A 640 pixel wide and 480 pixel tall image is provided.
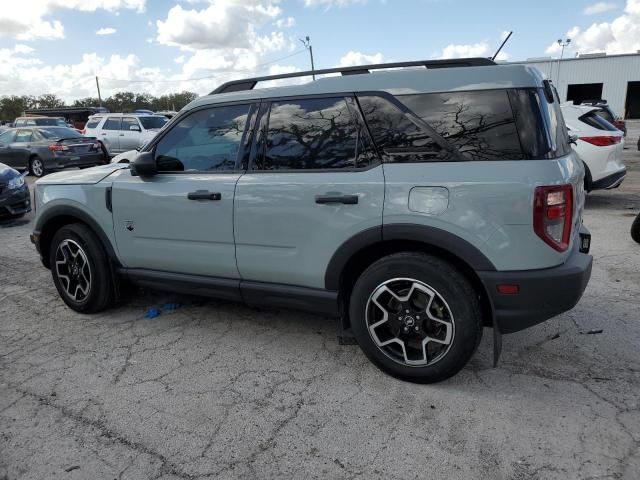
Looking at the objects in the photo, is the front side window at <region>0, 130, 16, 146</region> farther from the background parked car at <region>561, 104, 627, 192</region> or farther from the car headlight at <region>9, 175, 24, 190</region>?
the background parked car at <region>561, 104, 627, 192</region>

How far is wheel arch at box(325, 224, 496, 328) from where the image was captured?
2695mm

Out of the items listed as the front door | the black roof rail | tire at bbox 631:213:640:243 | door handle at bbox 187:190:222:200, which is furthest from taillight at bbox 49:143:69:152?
tire at bbox 631:213:640:243

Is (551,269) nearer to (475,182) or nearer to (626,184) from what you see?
(475,182)

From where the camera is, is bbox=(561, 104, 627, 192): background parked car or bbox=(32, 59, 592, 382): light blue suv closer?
bbox=(32, 59, 592, 382): light blue suv

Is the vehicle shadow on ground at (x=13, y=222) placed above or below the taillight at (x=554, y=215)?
below

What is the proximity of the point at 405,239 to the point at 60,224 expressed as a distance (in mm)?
3201

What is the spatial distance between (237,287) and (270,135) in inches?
42.6

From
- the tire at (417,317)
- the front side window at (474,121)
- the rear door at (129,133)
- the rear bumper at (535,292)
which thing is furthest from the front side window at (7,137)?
the rear bumper at (535,292)

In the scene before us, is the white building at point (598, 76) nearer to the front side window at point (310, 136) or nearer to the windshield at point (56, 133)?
the windshield at point (56, 133)

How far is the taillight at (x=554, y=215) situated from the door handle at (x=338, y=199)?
0.99m

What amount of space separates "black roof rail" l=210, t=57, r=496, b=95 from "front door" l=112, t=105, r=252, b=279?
224 mm

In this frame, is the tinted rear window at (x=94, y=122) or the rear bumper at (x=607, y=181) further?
the tinted rear window at (x=94, y=122)

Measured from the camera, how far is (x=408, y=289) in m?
2.91

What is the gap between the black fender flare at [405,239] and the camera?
2682mm
